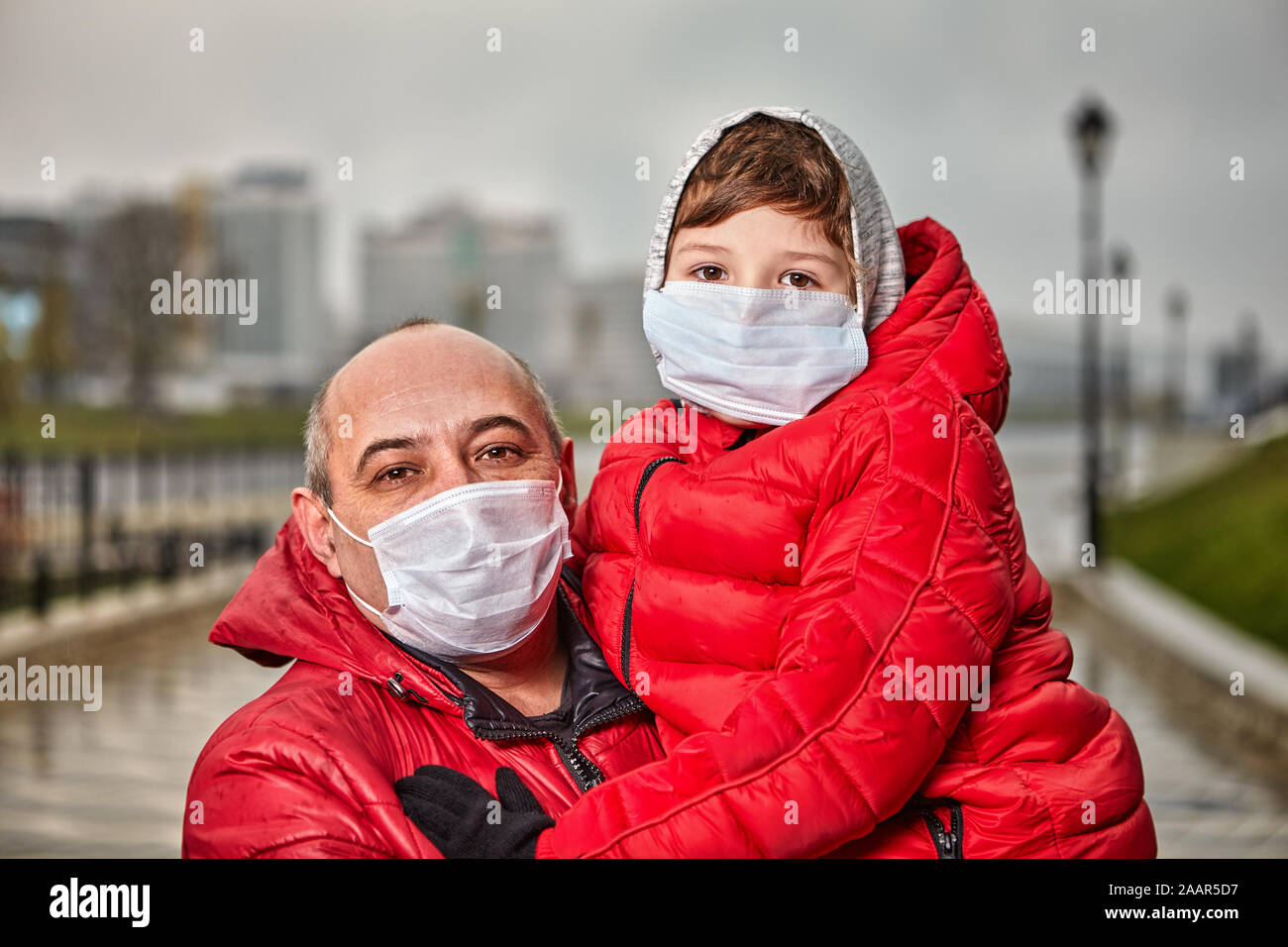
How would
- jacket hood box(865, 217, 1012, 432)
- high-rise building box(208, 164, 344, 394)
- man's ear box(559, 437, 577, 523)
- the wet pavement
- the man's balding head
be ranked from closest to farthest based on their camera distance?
jacket hood box(865, 217, 1012, 432), the man's balding head, man's ear box(559, 437, 577, 523), the wet pavement, high-rise building box(208, 164, 344, 394)

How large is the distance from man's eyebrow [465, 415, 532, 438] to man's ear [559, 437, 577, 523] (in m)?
0.20

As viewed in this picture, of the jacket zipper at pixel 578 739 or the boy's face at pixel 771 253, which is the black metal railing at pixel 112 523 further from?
the boy's face at pixel 771 253

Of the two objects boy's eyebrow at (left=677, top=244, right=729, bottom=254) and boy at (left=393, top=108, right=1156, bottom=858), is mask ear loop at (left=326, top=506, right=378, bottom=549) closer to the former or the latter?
boy at (left=393, top=108, right=1156, bottom=858)

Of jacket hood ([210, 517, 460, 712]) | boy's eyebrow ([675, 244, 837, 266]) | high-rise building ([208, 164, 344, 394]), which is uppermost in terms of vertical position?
high-rise building ([208, 164, 344, 394])

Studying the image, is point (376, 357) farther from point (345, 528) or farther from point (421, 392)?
point (345, 528)

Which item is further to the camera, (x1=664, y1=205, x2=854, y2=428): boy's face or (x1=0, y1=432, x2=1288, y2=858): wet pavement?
(x1=0, y1=432, x2=1288, y2=858): wet pavement

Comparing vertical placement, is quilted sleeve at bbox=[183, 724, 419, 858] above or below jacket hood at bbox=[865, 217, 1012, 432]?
below

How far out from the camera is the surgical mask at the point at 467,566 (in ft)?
7.93

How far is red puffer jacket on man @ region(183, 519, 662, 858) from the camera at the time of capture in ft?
6.98

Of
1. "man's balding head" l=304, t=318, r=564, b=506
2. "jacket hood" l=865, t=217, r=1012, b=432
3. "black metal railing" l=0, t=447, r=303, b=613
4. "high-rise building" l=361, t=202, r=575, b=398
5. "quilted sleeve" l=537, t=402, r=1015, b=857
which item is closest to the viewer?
"quilted sleeve" l=537, t=402, r=1015, b=857

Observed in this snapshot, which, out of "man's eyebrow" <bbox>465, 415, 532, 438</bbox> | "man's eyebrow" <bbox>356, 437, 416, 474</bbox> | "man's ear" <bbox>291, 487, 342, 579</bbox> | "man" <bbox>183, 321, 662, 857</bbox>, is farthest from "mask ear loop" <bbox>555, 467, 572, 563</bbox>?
"man's ear" <bbox>291, 487, 342, 579</bbox>

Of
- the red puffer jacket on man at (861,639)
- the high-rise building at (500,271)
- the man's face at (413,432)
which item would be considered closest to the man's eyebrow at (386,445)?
the man's face at (413,432)

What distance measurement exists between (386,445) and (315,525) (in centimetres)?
29

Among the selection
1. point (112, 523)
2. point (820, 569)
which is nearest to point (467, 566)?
point (820, 569)
